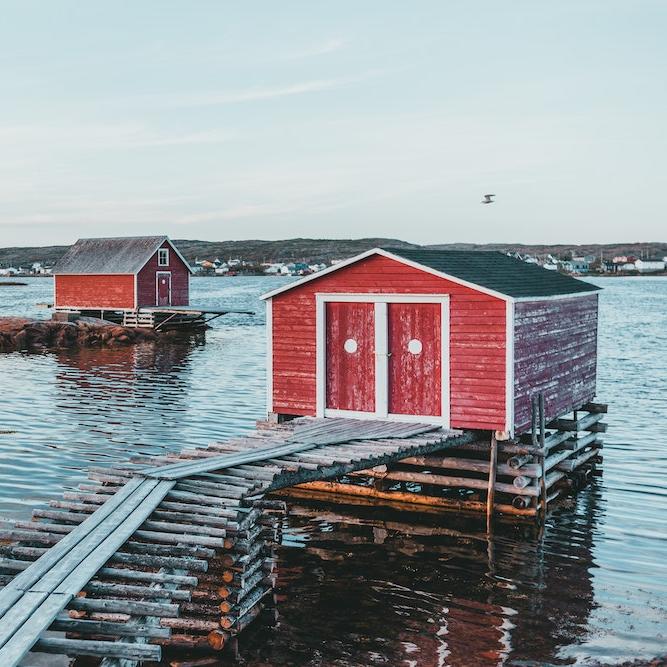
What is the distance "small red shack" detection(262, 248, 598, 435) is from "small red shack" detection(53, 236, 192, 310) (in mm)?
37696

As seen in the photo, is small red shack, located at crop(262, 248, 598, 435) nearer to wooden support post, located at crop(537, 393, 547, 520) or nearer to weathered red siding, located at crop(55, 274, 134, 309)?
wooden support post, located at crop(537, 393, 547, 520)

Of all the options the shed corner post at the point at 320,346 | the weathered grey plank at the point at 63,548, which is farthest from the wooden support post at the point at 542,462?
the weathered grey plank at the point at 63,548

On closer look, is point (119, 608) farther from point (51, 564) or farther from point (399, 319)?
point (399, 319)

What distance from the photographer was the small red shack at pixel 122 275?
2127 inches

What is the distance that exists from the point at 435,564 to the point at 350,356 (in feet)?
14.7

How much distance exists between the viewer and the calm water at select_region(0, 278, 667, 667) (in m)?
10.8

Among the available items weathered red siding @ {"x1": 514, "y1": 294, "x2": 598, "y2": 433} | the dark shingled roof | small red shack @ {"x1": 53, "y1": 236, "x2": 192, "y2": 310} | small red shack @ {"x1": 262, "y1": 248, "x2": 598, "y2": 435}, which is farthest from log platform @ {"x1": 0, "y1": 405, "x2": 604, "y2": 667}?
small red shack @ {"x1": 53, "y1": 236, "x2": 192, "y2": 310}

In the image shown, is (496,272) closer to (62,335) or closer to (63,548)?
(63,548)

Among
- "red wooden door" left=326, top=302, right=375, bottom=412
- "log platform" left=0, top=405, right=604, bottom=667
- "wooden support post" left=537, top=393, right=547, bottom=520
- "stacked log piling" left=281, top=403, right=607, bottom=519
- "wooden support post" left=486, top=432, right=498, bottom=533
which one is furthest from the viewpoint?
"red wooden door" left=326, top=302, right=375, bottom=412

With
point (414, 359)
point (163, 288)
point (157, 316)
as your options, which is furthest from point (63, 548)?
point (163, 288)

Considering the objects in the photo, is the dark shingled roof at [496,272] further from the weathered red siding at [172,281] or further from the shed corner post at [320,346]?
the weathered red siding at [172,281]

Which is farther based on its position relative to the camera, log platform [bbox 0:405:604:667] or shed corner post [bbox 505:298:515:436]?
shed corner post [bbox 505:298:515:436]

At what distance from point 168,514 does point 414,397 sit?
6.88 metres

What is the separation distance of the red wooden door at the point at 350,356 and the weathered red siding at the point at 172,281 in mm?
38229
